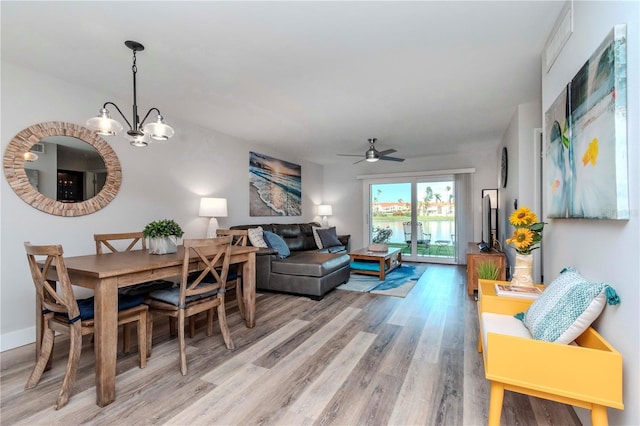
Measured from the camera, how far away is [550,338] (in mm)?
1334

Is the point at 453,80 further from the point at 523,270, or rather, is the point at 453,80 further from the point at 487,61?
the point at 523,270

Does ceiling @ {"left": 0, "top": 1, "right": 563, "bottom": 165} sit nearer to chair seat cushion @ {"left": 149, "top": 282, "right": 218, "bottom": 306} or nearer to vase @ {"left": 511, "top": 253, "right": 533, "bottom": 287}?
vase @ {"left": 511, "top": 253, "right": 533, "bottom": 287}

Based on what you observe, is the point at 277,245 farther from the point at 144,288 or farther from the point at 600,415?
the point at 600,415

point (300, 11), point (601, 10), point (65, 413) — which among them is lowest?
point (65, 413)

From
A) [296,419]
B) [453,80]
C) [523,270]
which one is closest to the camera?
[296,419]

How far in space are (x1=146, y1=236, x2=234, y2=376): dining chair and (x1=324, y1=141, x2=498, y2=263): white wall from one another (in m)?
5.23

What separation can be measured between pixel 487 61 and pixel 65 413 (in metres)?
3.87

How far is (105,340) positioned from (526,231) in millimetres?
2902

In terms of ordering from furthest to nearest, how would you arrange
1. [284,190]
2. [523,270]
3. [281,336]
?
[284,190] → [281,336] → [523,270]

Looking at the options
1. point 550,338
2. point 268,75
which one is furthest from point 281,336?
point 268,75

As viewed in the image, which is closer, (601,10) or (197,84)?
(601,10)

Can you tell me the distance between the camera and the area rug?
4.13 m

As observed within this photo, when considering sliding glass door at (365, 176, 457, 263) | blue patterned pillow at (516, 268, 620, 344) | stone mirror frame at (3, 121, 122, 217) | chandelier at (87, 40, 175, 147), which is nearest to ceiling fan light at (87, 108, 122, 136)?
chandelier at (87, 40, 175, 147)

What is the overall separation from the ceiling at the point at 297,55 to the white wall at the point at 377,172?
2388 millimetres
